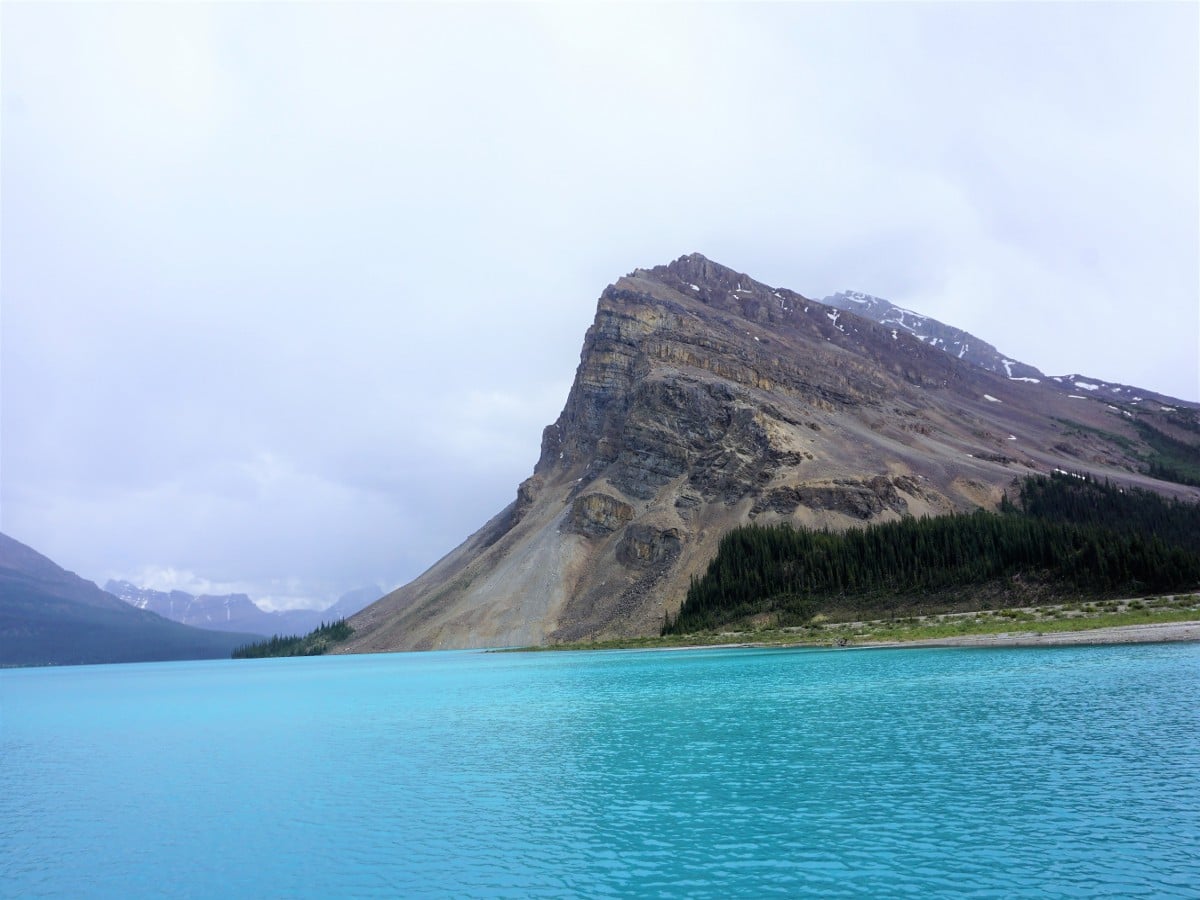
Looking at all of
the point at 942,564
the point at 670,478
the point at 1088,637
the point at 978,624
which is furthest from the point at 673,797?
the point at 670,478

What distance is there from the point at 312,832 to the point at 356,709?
31.2m

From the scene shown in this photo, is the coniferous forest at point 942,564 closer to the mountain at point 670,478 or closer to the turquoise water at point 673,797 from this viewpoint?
the mountain at point 670,478

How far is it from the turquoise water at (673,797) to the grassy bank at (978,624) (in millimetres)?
19600

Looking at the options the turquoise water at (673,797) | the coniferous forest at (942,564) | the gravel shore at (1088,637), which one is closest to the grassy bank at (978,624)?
the gravel shore at (1088,637)

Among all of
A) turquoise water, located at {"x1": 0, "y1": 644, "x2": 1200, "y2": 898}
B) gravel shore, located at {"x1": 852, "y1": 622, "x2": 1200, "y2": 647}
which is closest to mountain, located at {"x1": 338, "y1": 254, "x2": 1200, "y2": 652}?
gravel shore, located at {"x1": 852, "y1": 622, "x2": 1200, "y2": 647}

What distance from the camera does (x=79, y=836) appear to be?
21.5 meters

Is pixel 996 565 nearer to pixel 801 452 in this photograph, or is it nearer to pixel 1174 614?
pixel 1174 614

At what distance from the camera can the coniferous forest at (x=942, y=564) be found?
262 feet

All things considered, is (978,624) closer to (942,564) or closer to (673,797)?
(942,564)

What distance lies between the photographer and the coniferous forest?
3140 inches

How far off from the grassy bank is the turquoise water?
64.3 ft

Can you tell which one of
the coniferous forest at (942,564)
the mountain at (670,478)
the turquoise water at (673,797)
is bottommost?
the turquoise water at (673,797)

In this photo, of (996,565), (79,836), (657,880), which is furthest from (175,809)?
(996,565)

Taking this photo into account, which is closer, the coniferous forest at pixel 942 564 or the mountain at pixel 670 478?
the coniferous forest at pixel 942 564
